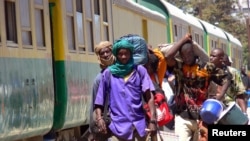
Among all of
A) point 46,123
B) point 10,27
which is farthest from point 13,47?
point 46,123

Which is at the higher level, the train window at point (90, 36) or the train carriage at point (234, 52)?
the train window at point (90, 36)

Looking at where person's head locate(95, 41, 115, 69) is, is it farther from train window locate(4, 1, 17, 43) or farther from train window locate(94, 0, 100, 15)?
train window locate(94, 0, 100, 15)

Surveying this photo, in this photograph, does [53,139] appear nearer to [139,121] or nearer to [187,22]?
[139,121]

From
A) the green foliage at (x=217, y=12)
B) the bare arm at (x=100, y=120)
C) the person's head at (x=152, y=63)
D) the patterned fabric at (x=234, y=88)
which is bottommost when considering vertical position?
the bare arm at (x=100, y=120)

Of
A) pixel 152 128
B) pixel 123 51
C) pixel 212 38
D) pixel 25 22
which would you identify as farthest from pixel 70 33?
pixel 212 38

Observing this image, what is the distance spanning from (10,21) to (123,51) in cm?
244

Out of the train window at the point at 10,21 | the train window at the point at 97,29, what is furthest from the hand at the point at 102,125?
the train window at the point at 97,29

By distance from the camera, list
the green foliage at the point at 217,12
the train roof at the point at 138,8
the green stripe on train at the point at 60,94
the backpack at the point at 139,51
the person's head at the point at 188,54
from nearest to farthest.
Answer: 1. the backpack at the point at 139,51
2. the person's head at the point at 188,54
3. the green stripe on train at the point at 60,94
4. the train roof at the point at 138,8
5. the green foliage at the point at 217,12

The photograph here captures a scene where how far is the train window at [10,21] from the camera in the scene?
898 cm

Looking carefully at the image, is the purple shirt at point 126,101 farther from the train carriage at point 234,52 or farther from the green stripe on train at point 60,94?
the train carriage at point 234,52

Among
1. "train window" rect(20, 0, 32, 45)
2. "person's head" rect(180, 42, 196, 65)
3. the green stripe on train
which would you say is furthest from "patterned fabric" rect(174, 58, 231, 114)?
the green stripe on train

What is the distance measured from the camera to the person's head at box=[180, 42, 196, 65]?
27.8 ft

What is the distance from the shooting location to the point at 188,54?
847 cm

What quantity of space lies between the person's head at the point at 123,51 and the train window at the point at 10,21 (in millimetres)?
2235
